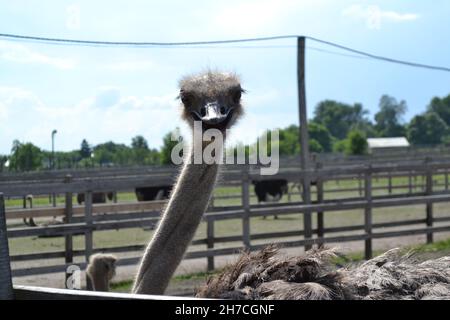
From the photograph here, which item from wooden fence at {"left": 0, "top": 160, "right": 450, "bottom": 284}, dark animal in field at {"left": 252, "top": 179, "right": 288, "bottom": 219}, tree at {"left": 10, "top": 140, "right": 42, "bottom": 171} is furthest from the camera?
dark animal in field at {"left": 252, "top": 179, "right": 288, "bottom": 219}

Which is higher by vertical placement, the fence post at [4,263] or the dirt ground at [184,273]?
the fence post at [4,263]

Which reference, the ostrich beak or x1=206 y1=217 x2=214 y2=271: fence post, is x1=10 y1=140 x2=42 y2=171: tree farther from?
the ostrich beak

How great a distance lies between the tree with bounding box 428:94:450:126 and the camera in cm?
8479

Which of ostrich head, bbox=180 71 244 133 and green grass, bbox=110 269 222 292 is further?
green grass, bbox=110 269 222 292

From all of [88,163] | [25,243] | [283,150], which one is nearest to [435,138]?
[283,150]

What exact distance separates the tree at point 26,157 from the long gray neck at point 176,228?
10.2 meters

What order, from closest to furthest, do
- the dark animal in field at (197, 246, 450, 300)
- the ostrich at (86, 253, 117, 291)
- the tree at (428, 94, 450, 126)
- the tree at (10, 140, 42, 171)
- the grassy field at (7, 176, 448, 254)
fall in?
the dark animal in field at (197, 246, 450, 300) < the ostrich at (86, 253, 117, 291) < the grassy field at (7, 176, 448, 254) < the tree at (10, 140, 42, 171) < the tree at (428, 94, 450, 126)

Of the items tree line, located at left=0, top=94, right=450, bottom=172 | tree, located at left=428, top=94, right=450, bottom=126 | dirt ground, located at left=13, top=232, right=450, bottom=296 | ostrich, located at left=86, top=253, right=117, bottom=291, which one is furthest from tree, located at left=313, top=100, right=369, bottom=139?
ostrich, located at left=86, top=253, right=117, bottom=291

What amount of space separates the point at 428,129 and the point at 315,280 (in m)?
86.8

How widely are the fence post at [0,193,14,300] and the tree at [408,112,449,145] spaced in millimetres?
84507

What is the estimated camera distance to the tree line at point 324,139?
50.9 ft

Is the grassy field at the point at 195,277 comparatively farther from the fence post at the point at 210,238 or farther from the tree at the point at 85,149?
the tree at the point at 85,149

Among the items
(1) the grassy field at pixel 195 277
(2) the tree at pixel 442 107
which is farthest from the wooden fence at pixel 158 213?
(2) the tree at pixel 442 107

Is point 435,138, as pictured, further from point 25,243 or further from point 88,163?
point 25,243
